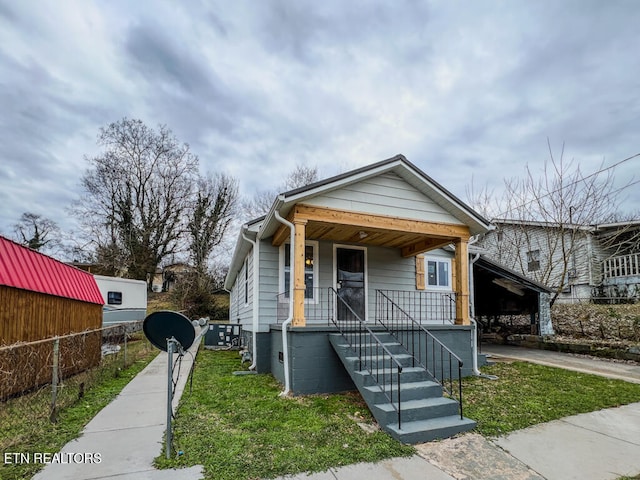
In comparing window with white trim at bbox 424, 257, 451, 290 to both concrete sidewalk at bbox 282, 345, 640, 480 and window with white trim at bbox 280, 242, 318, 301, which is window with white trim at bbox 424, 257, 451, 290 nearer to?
window with white trim at bbox 280, 242, 318, 301

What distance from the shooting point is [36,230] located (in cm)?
2797

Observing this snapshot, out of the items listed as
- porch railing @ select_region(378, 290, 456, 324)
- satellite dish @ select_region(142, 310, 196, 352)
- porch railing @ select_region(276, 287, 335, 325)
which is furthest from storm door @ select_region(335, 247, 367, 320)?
satellite dish @ select_region(142, 310, 196, 352)

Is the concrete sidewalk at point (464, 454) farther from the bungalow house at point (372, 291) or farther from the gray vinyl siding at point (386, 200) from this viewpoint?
the gray vinyl siding at point (386, 200)

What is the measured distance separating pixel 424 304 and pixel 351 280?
2.31m

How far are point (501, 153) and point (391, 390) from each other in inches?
565

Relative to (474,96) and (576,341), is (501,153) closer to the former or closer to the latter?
(474,96)

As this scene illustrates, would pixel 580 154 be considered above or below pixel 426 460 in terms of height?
above

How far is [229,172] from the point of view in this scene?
28.3 meters

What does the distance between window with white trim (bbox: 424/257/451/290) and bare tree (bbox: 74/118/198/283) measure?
19326 mm

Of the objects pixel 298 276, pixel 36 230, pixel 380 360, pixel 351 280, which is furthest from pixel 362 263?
pixel 36 230

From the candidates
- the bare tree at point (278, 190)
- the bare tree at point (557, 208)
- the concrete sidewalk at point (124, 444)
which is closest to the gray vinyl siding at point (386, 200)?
the concrete sidewalk at point (124, 444)

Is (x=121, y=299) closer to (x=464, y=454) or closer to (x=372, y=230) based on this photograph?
(x=372, y=230)

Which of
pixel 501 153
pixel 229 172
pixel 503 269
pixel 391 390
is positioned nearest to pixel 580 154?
pixel 501 153

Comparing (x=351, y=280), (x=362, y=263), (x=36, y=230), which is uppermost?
(x=36, y=230)
